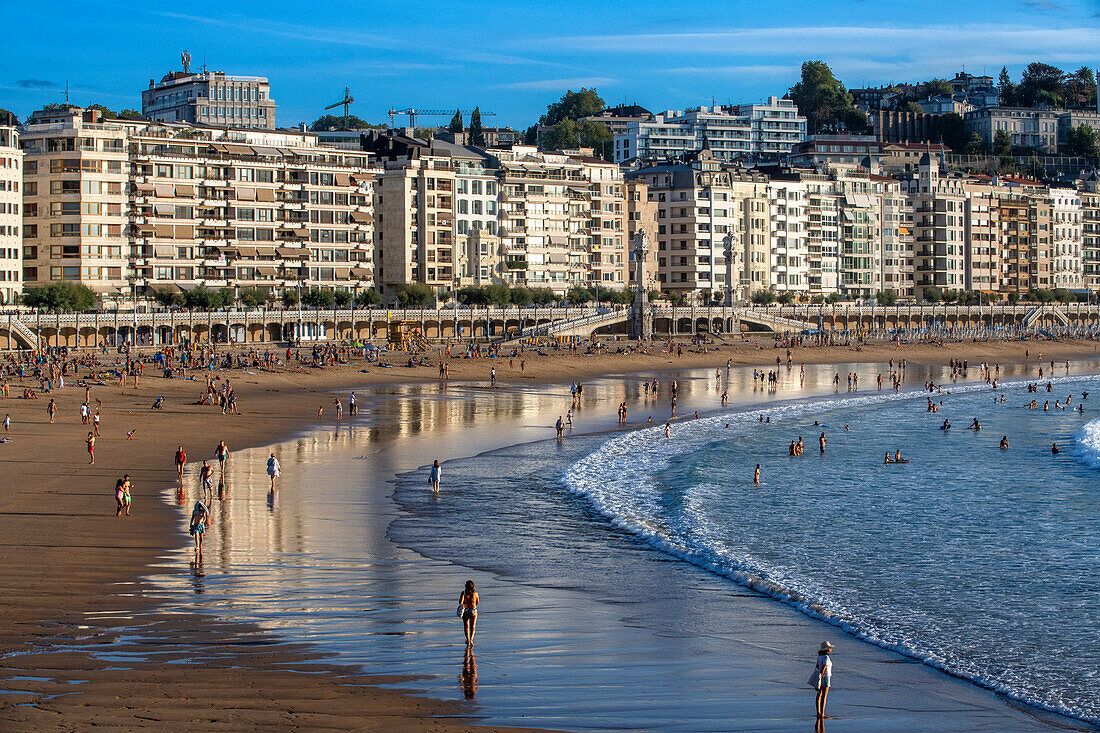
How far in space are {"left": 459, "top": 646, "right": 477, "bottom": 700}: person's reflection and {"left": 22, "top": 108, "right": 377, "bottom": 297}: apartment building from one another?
7263cm

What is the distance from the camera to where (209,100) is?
446 ft

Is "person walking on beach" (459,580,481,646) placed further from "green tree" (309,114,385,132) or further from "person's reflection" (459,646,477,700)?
"green tree" (309,114,385,132)

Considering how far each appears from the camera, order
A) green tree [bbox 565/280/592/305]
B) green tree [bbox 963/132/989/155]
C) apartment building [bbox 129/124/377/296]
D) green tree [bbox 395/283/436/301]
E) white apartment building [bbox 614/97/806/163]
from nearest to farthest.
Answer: apartment building [bbox 129/124/377/296], green tree [bbox 395/283/436/301], green tree [bbox 565/280/592/305], white apartment building [bbox 614/97/806/163], green tree [bbox 963/132/989/155]

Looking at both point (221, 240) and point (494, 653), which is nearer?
point (494, 653)

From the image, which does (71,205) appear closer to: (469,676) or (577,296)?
(577,296)

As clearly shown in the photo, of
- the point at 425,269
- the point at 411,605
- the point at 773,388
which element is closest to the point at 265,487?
the point at 411,605

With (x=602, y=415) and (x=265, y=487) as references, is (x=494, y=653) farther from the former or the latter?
(x=602, y=415)

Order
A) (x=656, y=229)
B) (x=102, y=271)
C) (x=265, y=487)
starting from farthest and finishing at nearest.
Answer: (x=656, y=229) < (x=102, y=271) < (x=265, y=487)

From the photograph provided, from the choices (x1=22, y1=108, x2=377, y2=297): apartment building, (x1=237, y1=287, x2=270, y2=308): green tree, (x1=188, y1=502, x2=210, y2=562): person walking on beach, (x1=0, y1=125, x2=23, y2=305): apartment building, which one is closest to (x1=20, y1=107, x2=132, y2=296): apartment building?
(x1=22, y1=108, x2=377, y2=297): apartment building

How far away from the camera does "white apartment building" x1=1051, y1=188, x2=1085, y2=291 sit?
16488 cm

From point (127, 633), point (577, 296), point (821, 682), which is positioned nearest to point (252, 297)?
point (577, 296)

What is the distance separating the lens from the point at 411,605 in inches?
817

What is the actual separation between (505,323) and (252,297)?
1951 cm

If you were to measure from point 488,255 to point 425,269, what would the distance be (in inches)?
284
